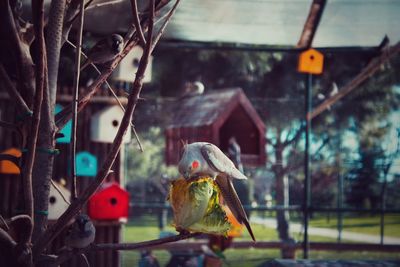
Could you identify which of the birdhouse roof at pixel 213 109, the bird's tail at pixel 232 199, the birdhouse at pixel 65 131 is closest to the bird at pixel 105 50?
the bird's tail at pixel 232 199

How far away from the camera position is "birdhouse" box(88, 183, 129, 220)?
316cm

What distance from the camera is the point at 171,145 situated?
433cm

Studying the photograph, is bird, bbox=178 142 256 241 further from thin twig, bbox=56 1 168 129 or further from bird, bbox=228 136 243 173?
bird, bbox=228 136 243 173

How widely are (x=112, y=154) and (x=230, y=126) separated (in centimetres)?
319

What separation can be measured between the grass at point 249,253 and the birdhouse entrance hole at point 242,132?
3.00 ft

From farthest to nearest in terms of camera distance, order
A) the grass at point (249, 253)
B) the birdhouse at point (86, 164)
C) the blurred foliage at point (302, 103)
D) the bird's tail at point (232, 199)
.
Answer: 1. the blurred foliage at point (302, 103)
2. the grass at point (249, 253)
3. the birdhouse at point (86, 164)
4. the bird's tail at point (232, 199)

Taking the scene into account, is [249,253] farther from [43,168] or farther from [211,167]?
[43,168]

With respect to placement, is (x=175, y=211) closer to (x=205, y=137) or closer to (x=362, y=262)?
(x=362, y=262)

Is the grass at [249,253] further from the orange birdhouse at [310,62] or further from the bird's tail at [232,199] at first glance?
the bird's tail at [232,199]

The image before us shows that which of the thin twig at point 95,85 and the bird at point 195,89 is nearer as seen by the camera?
the thin twig at point 95,85

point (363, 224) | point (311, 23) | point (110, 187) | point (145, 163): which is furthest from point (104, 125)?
point (363, 224)

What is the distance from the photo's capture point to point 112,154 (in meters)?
1.04

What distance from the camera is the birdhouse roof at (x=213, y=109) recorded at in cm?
402

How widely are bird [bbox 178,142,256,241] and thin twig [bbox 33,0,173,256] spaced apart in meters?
0.39
